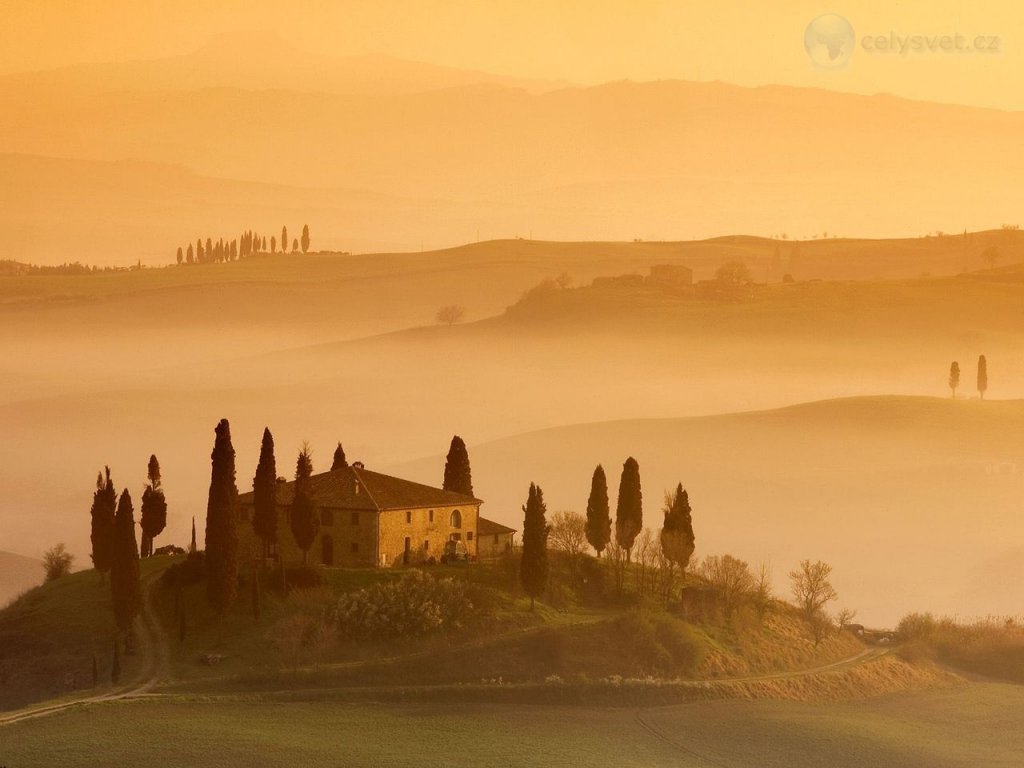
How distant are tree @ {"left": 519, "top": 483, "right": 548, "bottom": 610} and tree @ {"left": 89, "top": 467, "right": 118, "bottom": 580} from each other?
26.8m

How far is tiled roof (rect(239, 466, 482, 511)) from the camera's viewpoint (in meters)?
104

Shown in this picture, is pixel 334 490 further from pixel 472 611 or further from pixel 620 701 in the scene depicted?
pixel 620 701

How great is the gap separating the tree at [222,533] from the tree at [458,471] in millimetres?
21767

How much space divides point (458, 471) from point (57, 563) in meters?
30.8

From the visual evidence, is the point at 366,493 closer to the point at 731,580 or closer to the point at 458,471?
the point at 458,471

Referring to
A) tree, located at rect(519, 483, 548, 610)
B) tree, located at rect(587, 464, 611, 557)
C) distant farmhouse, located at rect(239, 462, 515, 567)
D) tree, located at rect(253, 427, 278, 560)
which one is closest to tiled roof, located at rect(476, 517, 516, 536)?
distant farmhouse, located at rect(239, 462, 515, 567)

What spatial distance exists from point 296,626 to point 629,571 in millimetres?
27630

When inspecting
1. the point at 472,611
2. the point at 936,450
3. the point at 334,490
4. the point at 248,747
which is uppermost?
the point at 936,450

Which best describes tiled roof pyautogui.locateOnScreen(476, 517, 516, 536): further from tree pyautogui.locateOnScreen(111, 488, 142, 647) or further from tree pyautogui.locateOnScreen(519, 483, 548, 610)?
tree pyautogui.locateOnScreen(111, 488, 142, 647)

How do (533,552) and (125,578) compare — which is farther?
(533,552)

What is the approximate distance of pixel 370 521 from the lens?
10319 centimetres

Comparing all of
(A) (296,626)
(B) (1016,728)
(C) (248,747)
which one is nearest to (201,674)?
(A) (296,626)

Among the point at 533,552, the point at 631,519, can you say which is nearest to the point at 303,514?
the point at 533,552

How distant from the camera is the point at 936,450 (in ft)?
650
